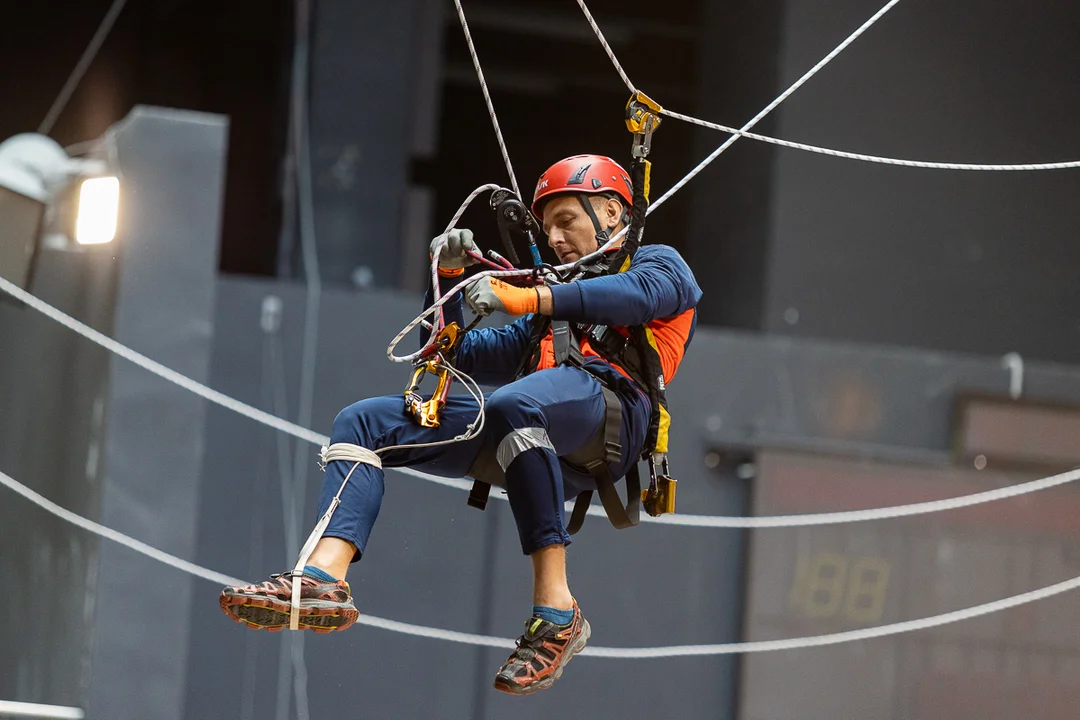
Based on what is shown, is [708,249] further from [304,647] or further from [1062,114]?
[304,647]

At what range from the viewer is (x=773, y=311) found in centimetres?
788

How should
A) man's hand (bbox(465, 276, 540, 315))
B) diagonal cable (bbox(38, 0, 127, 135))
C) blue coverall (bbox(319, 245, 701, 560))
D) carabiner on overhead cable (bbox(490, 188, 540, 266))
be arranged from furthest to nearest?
diagonal cable (bbox(38, 0, 127, 135)) → carabiner on overhead cable (bbox(490, 188, 540, 266)) → blue coverall (bbox(319, 245, 701, 560)) → man's hand (bbox(465, 276, 540, 315))

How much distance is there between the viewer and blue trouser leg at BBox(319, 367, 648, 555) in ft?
10.0

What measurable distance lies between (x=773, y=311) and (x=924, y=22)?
188 centimetres

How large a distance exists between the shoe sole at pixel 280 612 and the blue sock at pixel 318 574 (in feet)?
0.20

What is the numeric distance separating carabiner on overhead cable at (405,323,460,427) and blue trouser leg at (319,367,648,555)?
0.10 ft

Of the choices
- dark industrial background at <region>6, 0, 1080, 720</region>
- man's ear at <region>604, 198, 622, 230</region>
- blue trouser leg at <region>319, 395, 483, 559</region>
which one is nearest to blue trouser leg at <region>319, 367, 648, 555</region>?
blue trouser leg at <region>319, 395, 483, 559</region>

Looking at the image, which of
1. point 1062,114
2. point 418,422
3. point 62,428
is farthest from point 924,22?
point 418,422

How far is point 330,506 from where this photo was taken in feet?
9.96

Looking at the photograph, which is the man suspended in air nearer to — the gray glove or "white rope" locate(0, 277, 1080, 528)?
the gray glove

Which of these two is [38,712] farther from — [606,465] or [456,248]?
[456,248]

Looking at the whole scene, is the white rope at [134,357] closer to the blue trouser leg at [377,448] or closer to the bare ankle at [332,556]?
the blue trouser leg at [377,448]

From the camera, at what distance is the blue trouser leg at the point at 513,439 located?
120 inches

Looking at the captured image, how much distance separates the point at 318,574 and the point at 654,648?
154 inches
